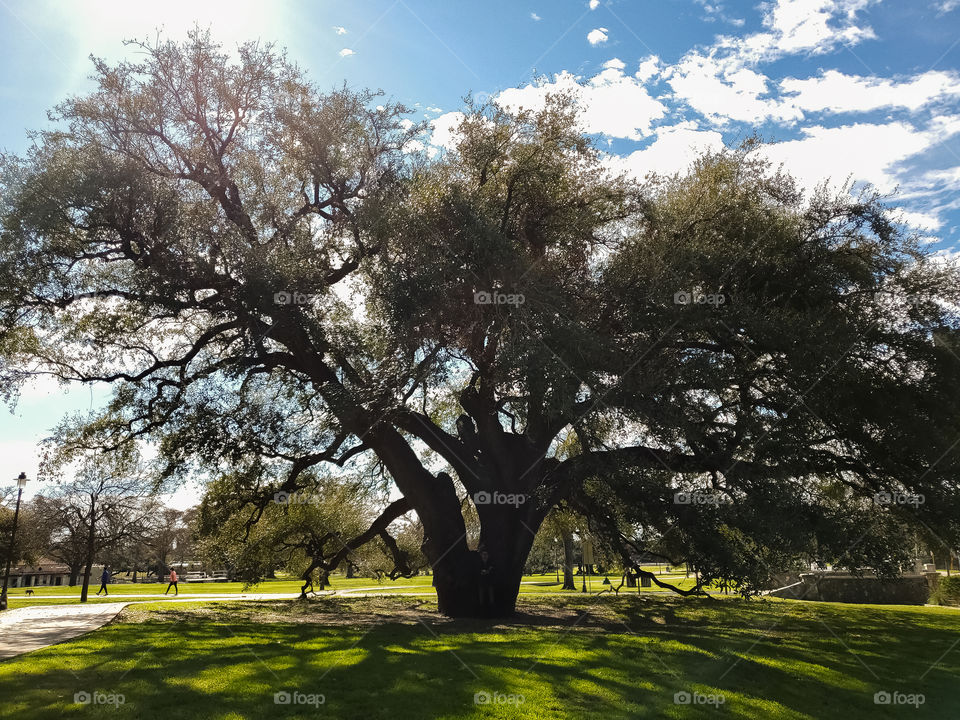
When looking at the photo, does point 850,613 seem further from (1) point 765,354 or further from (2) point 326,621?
(2) point 326,621

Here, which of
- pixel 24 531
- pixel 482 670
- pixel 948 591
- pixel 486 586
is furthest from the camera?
pixel 24 531

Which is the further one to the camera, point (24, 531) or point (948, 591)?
point (24, 531)

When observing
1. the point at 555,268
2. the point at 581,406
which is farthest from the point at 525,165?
the point at 581,406

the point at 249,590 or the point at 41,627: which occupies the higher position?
the point at 41,627

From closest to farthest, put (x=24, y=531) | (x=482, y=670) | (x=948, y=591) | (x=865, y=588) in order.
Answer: (x=482, y=670) < (x=948, y=591) < (x=865, y=588) < (x=24, y=531)

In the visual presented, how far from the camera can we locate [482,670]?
32.3ft

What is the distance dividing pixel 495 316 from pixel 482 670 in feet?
24.6

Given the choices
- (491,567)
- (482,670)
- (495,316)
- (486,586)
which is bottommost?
(482,670)

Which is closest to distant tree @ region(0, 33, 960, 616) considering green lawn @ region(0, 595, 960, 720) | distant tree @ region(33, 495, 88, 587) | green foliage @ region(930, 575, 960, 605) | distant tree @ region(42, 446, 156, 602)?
green lawn @ region(0, 595, 960, 720)

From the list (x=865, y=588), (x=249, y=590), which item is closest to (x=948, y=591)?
(x=865, y=588)

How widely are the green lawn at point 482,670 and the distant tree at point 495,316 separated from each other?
86.8 inches

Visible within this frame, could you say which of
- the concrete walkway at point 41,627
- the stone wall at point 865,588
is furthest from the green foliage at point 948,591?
the concrete walkway at point 41,627

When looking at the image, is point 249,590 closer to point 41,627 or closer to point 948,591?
point 41,627

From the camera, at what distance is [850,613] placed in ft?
69.8
